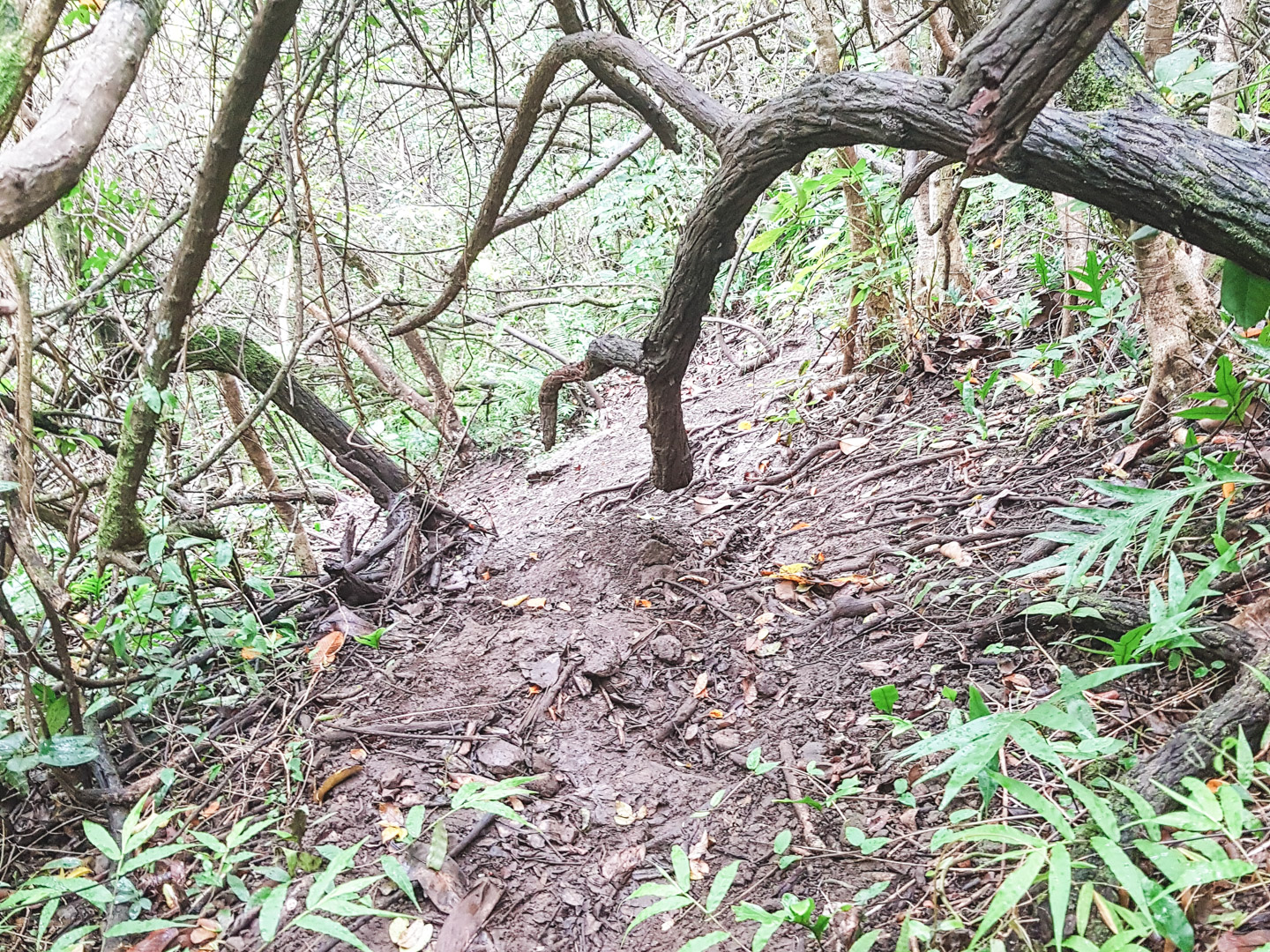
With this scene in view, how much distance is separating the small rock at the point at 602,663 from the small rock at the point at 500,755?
42 cm

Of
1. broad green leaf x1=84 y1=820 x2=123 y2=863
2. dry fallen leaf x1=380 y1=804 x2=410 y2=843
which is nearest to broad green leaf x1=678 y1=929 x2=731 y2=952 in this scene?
dry fallen leaf x1=380 y1=804 x2=410 y2=843

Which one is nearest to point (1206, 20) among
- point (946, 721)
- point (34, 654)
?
point (946, 721)

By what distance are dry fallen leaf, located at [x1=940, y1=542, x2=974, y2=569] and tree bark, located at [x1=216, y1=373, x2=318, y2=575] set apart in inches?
111

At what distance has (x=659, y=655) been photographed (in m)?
2.72

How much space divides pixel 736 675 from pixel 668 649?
302mm

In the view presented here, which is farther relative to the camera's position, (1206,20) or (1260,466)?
(1206,20)

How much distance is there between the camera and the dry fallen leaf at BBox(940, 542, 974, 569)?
2.49 metres

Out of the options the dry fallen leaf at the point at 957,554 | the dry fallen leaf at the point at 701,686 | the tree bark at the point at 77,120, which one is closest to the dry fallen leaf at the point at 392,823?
the dry fallen leaf at the point at 701,686

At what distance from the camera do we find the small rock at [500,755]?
2.25 meters

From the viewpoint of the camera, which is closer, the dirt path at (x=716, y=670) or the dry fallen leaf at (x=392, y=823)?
the dirt path at (x=716, y=670)

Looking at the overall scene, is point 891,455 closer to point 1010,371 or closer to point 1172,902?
point 1010,371

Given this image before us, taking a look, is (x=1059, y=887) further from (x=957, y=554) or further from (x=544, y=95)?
(x=544, y=95)

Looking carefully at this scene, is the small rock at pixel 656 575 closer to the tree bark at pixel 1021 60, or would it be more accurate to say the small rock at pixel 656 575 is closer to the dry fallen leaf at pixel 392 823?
the dry fallen leaf at pixel 392 823

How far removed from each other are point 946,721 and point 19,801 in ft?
9.18
